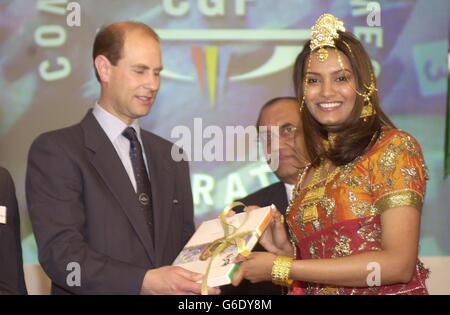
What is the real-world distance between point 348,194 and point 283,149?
1.48 m

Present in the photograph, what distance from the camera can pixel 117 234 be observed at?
321cm

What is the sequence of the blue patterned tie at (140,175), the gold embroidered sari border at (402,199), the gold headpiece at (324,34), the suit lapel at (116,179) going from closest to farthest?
1. the gold embroidered sari border at (402,199)
2. the gold headpiece at (324,34)
3. the suit lapel at (116,179)
4. the blue patterned tie at (140,175)

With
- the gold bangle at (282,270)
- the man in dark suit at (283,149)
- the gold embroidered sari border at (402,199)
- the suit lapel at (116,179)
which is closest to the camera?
the gold embroidered sari border at (402,199)

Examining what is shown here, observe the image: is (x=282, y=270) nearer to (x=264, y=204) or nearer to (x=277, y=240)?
(x=277, y=240)

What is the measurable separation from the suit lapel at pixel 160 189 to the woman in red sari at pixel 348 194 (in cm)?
43

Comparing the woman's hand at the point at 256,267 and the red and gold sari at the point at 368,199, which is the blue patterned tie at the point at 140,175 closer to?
the woman's hand at the point at 256,267

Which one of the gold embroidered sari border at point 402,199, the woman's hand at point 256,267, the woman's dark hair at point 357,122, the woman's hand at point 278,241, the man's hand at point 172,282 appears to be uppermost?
the woman's dark hair at point 357,122

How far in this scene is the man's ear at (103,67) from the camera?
3.53 metres

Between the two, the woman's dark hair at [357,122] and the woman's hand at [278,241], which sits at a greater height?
the woman's dark hair at [357,122]

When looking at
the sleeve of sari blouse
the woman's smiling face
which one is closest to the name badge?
the woman's smiling face

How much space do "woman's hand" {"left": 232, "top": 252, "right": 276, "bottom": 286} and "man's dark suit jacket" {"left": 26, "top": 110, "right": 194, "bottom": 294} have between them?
15.5 inches

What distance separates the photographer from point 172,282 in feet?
10.0

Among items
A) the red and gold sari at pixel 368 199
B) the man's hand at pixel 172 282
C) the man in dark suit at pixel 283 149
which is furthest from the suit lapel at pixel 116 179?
the man in dark suit at pixel 283 149

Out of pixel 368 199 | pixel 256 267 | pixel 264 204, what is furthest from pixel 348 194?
pixel 264 204
